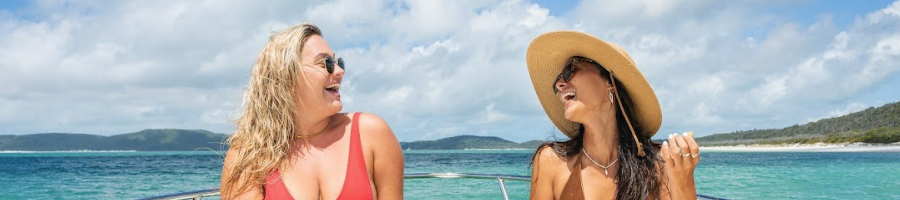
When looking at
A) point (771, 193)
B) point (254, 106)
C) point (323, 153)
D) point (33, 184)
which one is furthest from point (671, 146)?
point (33, 184)

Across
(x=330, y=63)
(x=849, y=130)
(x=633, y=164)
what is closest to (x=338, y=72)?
(x=330, y=63)

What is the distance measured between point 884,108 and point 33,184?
8553 centimetres

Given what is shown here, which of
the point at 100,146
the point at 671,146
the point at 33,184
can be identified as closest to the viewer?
the point at 671,146

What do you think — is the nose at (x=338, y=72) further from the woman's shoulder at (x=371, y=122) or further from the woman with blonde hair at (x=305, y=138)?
the woman's shoulder at (x=371, y=122)

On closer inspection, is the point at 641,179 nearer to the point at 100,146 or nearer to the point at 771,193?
the point at 771,193

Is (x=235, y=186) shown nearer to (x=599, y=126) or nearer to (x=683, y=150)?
(x=599, y=126)

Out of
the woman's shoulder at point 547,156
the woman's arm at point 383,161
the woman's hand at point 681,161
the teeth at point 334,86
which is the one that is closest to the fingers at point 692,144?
the woman's hand at point 681,161

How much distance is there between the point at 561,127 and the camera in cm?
274

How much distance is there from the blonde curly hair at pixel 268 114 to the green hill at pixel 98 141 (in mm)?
141061

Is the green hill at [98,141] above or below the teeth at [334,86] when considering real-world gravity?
above

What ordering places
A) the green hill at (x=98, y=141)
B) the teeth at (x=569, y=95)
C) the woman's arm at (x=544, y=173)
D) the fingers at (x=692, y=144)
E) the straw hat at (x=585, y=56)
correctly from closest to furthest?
1. the fingers at (x=692, y=144)
2. the straw hat at (x=585, y=56)
3. the teeth at (x=569, y=95)
4. the woman's arm at (x=544, y=173)
5. the green hill at (x=98, y=141)

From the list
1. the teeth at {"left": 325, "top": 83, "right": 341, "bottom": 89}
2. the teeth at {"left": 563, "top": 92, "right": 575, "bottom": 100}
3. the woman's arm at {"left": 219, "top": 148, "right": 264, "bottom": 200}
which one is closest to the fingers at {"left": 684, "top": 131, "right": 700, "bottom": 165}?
the teeth at {"left": 563, "top": 92, "right": 575, "bottom": 100}

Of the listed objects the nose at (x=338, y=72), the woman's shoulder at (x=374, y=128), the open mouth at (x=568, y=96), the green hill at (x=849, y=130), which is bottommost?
the woman's shoulder at (x=374, y=128)

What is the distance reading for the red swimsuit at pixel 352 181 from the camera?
90.2 inches
